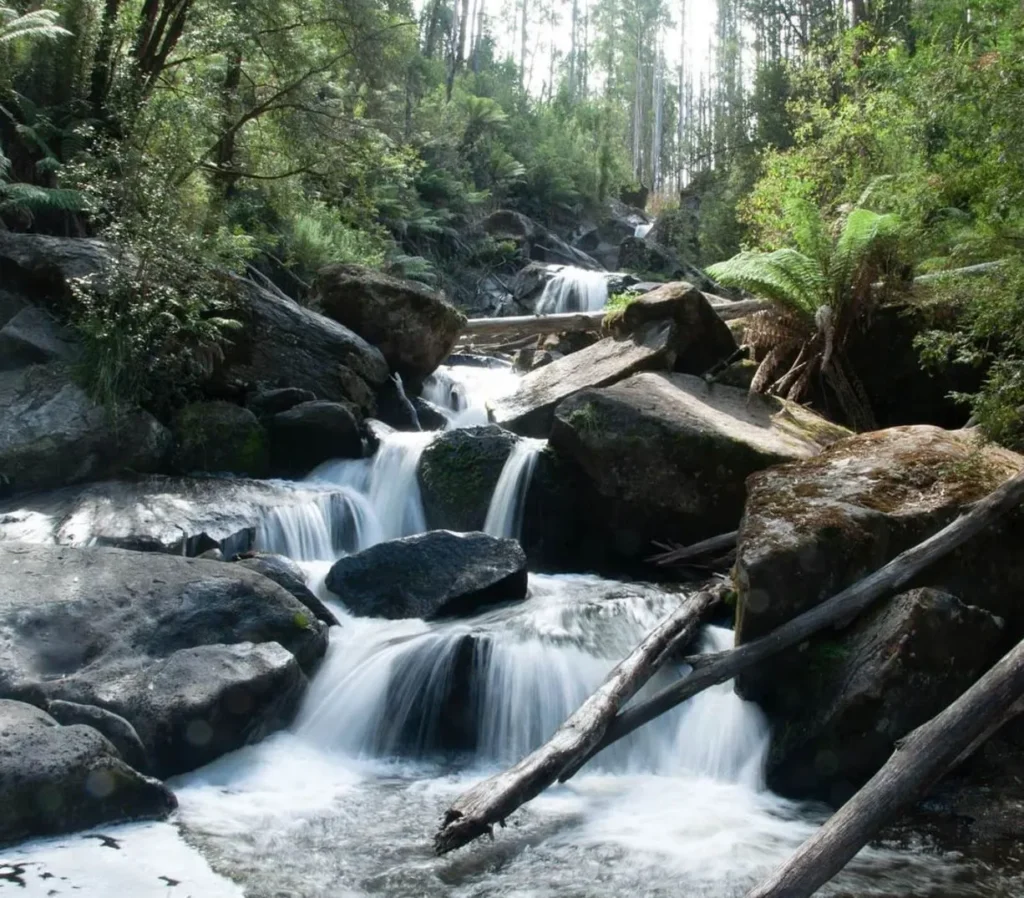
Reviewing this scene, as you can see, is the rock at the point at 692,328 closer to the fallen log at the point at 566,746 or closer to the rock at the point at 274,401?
the rock at the point at 274,401

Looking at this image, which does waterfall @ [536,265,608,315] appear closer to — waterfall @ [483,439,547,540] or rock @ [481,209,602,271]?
rock @ [481,209,602,271]

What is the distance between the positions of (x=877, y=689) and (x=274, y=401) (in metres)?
7.53

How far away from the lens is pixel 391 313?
12.7m

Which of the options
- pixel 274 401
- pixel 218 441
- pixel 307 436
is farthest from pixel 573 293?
pixel 218 441

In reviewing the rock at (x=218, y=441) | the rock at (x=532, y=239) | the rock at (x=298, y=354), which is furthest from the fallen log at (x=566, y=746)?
the rock at (x=532, y=239)

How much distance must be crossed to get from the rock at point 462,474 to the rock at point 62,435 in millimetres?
2782

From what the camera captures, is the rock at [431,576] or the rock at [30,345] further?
the rock at [30,345]

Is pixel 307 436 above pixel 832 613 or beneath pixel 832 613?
above

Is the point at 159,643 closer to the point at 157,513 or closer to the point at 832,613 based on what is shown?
the point at 157,513

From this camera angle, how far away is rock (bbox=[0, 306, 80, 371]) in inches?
387

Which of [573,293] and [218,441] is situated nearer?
[218,441]

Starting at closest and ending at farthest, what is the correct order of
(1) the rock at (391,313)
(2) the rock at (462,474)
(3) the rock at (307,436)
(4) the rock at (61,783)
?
(4) the rock at (61,783)
(2) the rock at (462,474)
(3) the rock at (307,436)
(1) the rock at (391,313)

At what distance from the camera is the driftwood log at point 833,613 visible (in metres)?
5.29

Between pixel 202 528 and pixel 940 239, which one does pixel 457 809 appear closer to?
pixel 202 528
